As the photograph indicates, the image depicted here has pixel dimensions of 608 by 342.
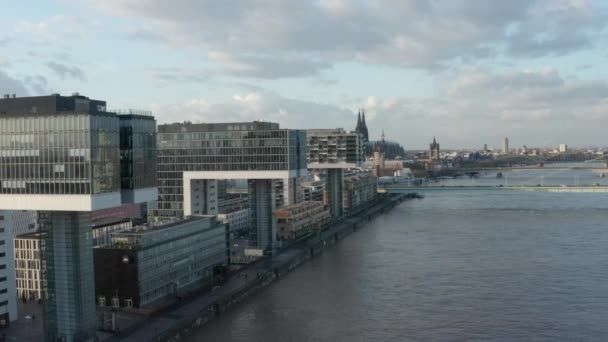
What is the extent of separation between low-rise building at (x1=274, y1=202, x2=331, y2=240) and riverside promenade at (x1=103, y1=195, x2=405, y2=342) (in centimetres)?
167

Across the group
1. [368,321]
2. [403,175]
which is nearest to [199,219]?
[368,321]

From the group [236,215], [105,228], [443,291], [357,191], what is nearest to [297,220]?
[236,215]

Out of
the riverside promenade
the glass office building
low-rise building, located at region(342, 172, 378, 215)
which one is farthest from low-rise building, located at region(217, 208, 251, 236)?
the glass office building

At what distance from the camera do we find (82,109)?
23.8m

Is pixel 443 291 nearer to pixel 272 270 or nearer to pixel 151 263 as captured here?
pixel 272 270

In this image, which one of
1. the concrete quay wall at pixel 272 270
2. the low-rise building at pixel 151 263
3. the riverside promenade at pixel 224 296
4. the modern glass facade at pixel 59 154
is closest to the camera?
the modern glass facade at pixel 59 154

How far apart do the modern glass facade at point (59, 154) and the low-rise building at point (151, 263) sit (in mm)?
8132

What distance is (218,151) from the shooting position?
46.5 m

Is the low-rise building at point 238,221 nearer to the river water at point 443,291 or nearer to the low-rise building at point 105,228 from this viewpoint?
the river water at point 443,291

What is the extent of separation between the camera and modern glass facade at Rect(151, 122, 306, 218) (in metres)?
45.7

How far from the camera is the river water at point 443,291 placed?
27.5 meters

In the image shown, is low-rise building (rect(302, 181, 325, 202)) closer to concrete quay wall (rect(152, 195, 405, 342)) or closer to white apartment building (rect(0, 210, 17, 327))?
concrete quay wall (rect(152, 195, 405, 342))

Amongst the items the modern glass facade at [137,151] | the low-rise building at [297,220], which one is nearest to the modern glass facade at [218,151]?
the low-rise building at [297,220]

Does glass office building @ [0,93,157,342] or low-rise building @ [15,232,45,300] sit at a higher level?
glass office building @ [0,93,157,342]
